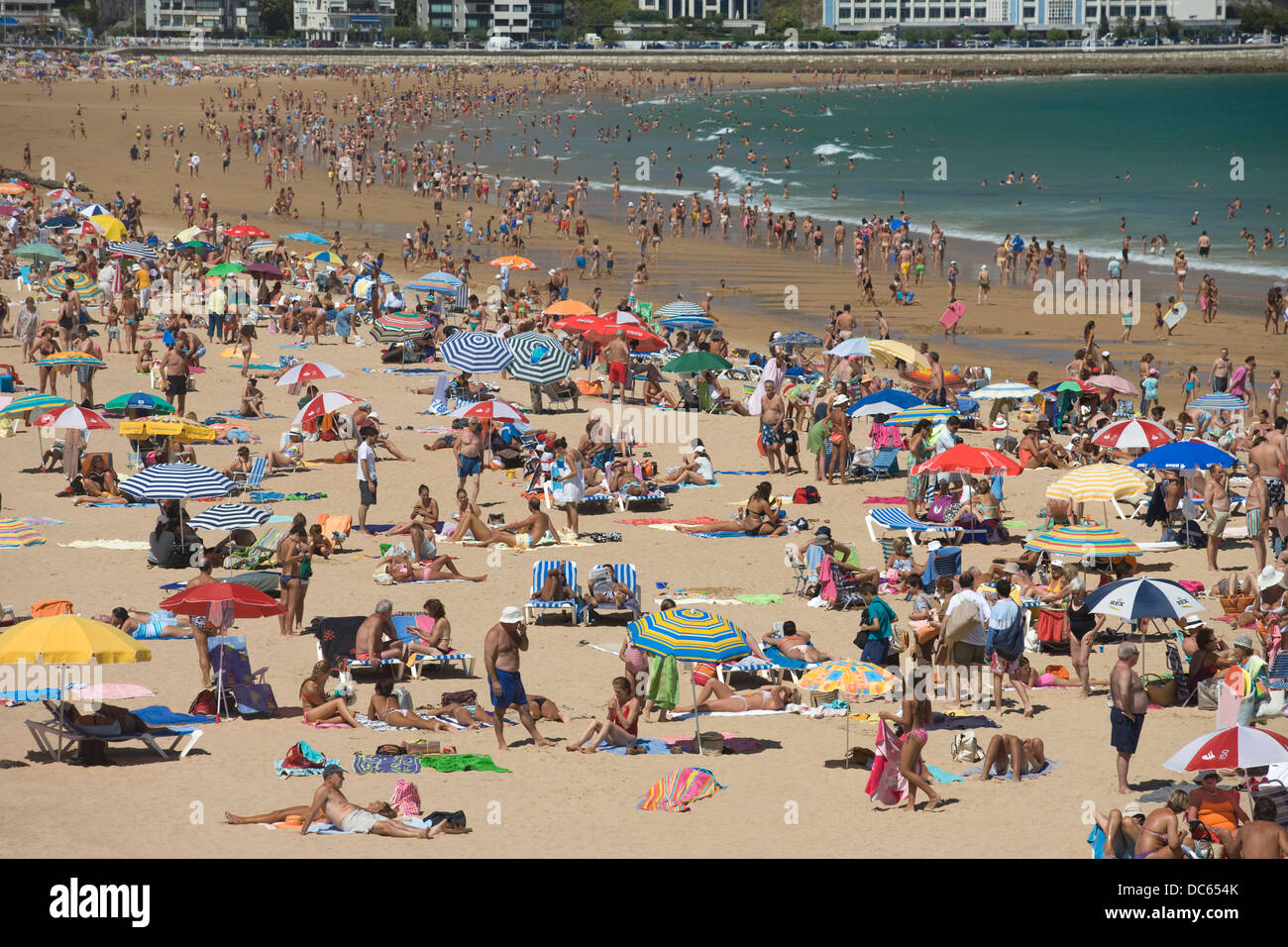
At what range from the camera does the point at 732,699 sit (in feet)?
36.6

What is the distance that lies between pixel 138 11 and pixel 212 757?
158415 millimetres

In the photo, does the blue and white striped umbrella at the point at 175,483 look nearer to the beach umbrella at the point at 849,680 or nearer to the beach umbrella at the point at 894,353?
the beach umbrella at the point at 849,680

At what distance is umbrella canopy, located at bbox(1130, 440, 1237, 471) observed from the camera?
1473cm

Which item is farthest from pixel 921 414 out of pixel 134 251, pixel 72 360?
pixel 134 251

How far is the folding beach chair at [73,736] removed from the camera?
951cm

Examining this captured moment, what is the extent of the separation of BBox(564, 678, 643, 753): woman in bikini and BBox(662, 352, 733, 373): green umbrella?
10.8 m

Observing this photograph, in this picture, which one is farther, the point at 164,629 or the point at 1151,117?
the point at 1151,117

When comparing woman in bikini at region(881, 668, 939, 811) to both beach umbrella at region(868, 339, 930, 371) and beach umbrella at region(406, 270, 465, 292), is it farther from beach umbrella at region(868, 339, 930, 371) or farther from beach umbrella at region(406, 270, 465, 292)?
beach umbrella at region(406, 270, 465, 292)

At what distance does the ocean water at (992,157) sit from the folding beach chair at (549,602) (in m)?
27.0

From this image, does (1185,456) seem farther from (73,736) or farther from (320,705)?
(73,736)

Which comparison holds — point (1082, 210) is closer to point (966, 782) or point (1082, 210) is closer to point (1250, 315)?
point (1250, 315)

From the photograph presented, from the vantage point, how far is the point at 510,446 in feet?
61.8

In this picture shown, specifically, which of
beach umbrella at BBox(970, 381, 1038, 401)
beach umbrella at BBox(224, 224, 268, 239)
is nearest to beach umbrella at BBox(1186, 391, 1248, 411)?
beach umbrella at BBox(970, 381, 1038, 401)
